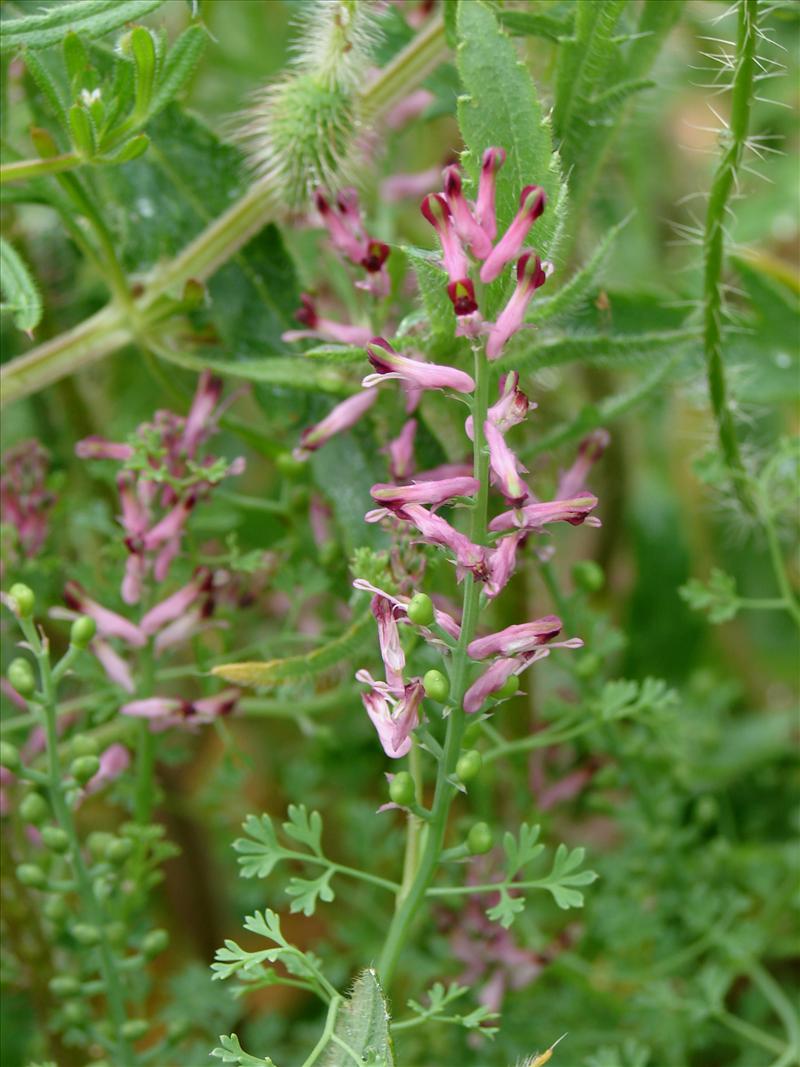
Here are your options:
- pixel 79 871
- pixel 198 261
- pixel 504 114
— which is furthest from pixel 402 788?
pixel 198 261

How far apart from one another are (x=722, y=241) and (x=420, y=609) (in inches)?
15.6

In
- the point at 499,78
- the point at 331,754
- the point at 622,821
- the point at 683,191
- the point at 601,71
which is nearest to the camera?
the point at 499,78

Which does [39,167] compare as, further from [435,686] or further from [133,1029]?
[133,1029]

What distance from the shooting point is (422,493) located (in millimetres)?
612

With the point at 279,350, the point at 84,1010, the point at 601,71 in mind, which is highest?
the point at 601,71

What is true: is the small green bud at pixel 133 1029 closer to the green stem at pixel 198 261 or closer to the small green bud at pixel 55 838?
the small green bud at pixel 55 838

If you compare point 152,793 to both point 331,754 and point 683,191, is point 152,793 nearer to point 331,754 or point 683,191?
point 331,754

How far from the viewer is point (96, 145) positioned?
78 cm

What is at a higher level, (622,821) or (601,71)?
(601,71)

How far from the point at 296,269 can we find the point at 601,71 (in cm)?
28


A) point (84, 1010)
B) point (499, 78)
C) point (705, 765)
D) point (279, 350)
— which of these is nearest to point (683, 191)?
point (705, 765)

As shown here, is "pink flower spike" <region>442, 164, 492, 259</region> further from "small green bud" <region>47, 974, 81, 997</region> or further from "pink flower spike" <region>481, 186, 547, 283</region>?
"small green bud" <region>47, 974, 81, 997</region>

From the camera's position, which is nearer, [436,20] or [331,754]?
[436,20]

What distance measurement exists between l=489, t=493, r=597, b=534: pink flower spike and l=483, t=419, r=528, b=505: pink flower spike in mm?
13
